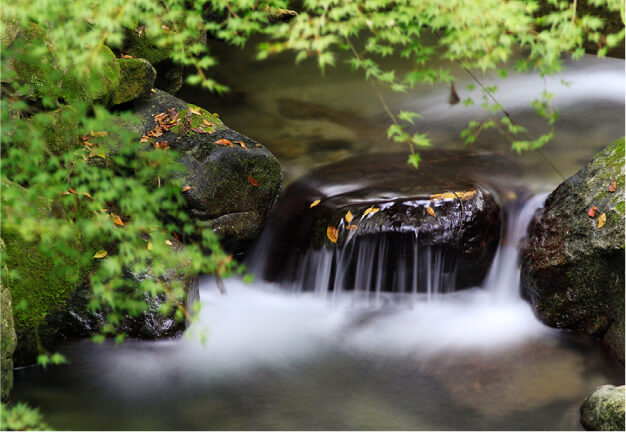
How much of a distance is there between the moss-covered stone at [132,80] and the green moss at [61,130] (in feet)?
2.14

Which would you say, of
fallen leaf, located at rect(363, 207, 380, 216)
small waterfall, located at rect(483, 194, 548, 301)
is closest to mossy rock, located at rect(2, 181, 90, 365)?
fallen leaf, located at rect(363, 207, 380, 216)

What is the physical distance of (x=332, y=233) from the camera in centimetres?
514

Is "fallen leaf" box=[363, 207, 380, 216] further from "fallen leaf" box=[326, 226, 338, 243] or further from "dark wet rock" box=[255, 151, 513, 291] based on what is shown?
"fallen leaf" box=[326, 226, 338, 243]

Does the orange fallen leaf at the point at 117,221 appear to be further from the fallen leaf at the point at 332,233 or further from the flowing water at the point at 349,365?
the fallen leaf at the point at 332,233

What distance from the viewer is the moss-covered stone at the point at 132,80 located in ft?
18.0

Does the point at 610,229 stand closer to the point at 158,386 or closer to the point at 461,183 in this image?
the point at 461,183

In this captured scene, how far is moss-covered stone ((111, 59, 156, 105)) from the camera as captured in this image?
18.0 ft

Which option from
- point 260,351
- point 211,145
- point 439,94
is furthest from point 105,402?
point 439,94

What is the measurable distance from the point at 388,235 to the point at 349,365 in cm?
123

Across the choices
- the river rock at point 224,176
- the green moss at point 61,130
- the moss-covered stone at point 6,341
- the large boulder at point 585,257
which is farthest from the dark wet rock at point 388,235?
the moss-covered stone at point 6,341

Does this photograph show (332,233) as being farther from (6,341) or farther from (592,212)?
(6,341)

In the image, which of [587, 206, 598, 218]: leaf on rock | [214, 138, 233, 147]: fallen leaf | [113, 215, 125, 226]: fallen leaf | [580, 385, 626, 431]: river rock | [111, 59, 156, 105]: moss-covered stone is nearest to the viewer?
[580, 385, 626, 431]: river rock

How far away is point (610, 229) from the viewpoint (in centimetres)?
429

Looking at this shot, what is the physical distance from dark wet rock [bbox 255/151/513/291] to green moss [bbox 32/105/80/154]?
6.40 ft
